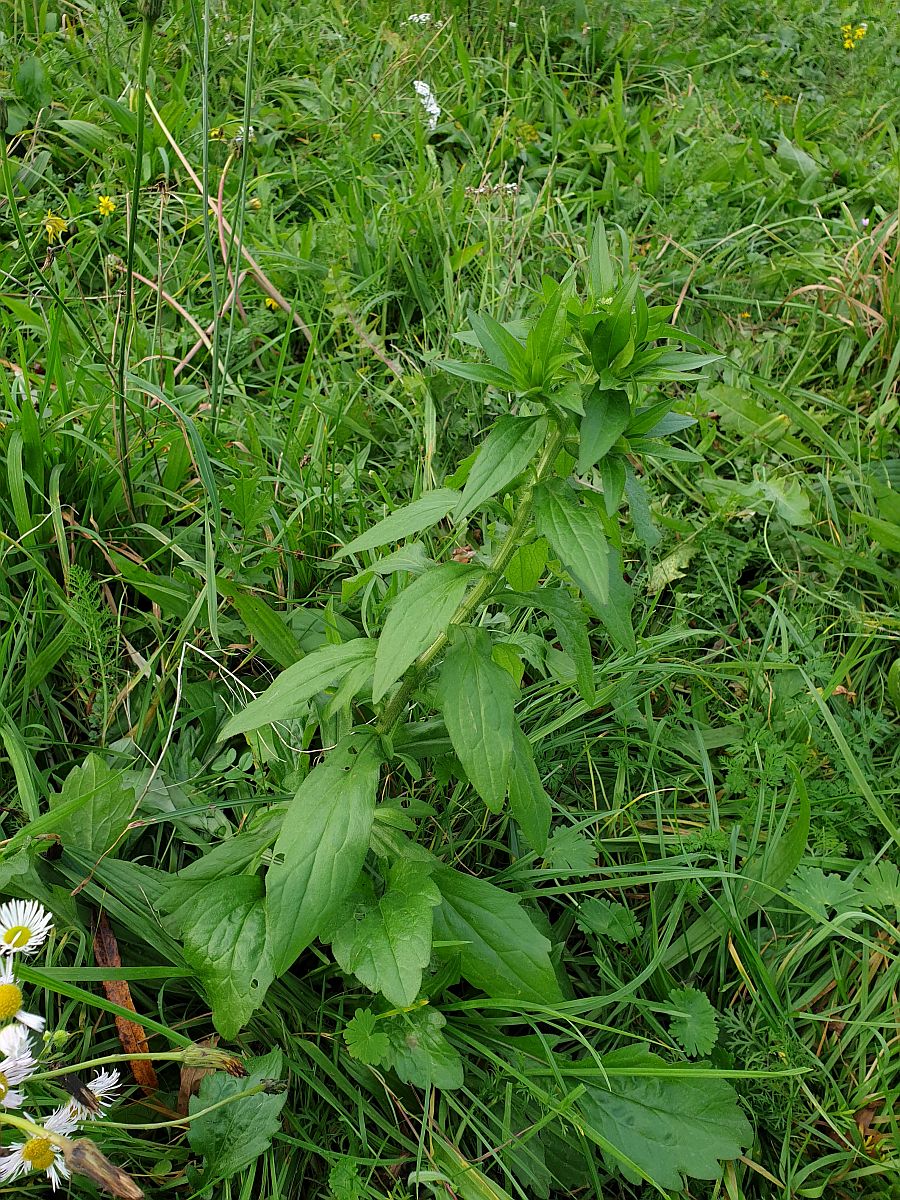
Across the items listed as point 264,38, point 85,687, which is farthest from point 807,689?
point 264,38

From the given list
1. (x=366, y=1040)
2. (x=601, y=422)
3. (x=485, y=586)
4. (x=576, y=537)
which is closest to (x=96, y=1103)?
(x=366, y=1040)

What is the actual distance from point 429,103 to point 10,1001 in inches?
111

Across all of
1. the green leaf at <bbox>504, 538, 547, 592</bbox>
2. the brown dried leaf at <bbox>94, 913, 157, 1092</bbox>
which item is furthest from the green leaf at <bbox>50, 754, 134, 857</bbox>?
the green leaf at <bbox>504, 538, 547, 592</bbox>

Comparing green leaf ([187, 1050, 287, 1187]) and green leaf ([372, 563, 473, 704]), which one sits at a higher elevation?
green leaf ([372, 563, 473, 704])

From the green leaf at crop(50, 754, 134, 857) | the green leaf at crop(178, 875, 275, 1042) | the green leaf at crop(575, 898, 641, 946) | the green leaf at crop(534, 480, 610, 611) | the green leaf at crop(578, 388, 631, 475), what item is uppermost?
the green leaf at crop(578, 388, 631, 475)

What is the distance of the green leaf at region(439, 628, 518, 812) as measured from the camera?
51.4 inches

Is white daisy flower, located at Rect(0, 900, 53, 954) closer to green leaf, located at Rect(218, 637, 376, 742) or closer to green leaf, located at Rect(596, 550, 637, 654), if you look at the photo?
green leaf, located at Rect(218, 637, 376, 742)

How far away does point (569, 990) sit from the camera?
1.77 metres

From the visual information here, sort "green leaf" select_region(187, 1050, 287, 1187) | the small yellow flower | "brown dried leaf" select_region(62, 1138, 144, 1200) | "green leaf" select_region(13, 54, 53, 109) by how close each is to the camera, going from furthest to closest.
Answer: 1. "green leaf" select_region(13, 54, 53, 109)
2. the small yellow flower
3. "green leaf" select_region(187, 1050, 287, 1187)
4. "brown dried leaf" select_region(62, 1138, 144, 1200)

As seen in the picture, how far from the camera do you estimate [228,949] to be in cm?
148

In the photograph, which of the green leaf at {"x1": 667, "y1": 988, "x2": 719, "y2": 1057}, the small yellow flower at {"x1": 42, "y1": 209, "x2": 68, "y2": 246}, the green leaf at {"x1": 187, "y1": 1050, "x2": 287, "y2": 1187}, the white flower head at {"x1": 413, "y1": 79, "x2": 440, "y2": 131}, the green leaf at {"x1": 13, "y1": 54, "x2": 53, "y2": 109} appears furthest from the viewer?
the white flower head at {"x1": 413, "y1": 79, "x2": 440, "y2": 131}

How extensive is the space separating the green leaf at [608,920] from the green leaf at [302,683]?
68cm

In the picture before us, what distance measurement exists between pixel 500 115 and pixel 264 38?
2.64 feet

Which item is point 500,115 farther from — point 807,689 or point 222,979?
point 222,979
